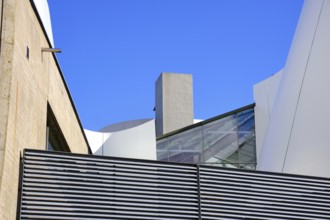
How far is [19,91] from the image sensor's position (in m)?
9.42

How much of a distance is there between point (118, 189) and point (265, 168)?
18.7 ft

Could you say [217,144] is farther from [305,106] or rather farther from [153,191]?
[153,191]

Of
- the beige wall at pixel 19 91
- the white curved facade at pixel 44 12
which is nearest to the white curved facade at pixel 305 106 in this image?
the beige wall at pixel 19 91

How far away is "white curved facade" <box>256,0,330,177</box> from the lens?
1315 centimetres

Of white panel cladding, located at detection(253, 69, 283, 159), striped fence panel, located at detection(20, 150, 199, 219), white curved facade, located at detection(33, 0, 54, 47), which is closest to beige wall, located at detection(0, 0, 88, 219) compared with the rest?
striped fence panel, located at detection(20, 150, 199, 219)

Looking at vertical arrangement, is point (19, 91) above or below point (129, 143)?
below

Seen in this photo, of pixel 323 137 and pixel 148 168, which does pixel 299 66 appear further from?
pixel 148 168

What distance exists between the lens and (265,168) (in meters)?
14.9

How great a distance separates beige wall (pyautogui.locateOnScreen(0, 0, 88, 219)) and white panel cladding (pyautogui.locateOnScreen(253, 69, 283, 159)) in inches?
701

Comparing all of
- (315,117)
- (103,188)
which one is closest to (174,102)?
(315,117)

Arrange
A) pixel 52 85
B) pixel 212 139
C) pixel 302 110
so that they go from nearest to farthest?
pixel 52 85, pixel 302 110, pixel 212 139

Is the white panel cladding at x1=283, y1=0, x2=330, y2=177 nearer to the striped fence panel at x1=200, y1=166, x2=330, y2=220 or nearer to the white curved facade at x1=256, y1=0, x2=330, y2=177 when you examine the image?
the white curved facade at x1=256, y1=0, x2=330, y2=177

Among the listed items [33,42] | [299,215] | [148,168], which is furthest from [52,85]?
[299,215]

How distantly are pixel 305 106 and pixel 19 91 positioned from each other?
6.27 metres
